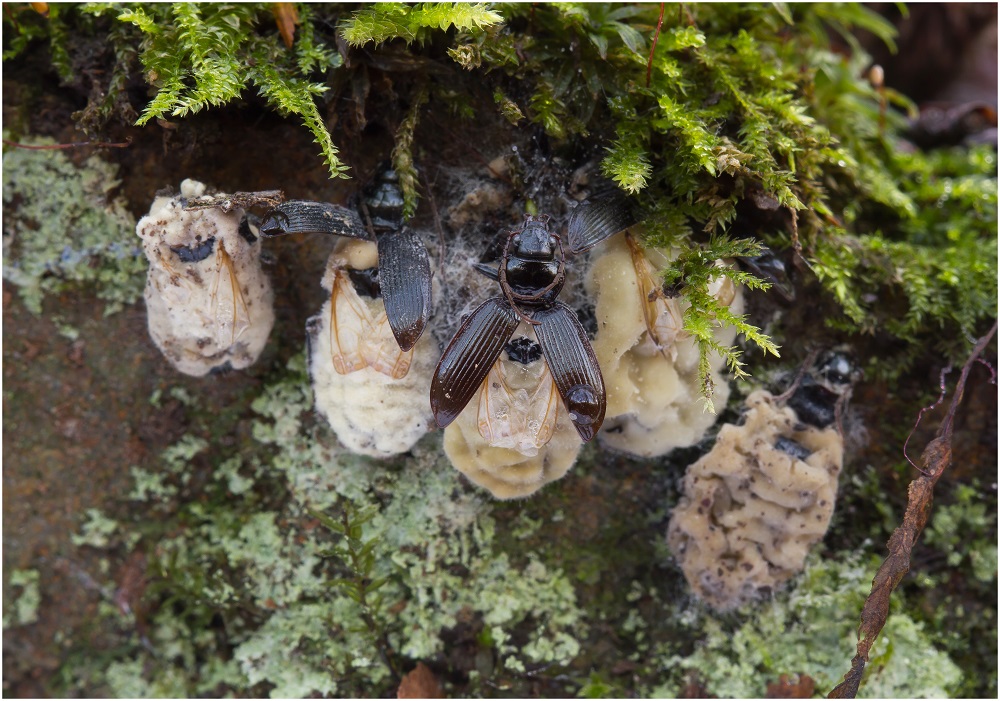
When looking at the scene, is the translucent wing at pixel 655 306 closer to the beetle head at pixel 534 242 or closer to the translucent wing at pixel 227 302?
the beetle head at pixel 534 242

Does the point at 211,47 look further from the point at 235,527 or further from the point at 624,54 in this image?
the point at 235,527

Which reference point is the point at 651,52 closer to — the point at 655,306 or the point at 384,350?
the point at 655,306

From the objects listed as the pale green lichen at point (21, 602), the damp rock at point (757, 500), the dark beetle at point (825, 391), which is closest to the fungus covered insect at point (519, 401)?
the damp rock at point (757, 500)

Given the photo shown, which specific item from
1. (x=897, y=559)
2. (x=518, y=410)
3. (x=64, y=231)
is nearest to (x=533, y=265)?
(x=518, y=410)

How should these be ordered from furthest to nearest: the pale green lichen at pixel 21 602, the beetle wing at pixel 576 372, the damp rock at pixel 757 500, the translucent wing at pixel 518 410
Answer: the pale green lichen at pixel 21 602, the damp rock at pixel 757 500, the translucent wing at pixel 518 410, the beetle wing at pixel 576 372

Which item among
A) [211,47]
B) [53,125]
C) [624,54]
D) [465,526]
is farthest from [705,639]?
[53,125]

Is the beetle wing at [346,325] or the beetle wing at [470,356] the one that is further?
the beetle wing at [346,325]

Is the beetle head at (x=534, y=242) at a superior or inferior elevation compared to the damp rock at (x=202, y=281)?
superior
